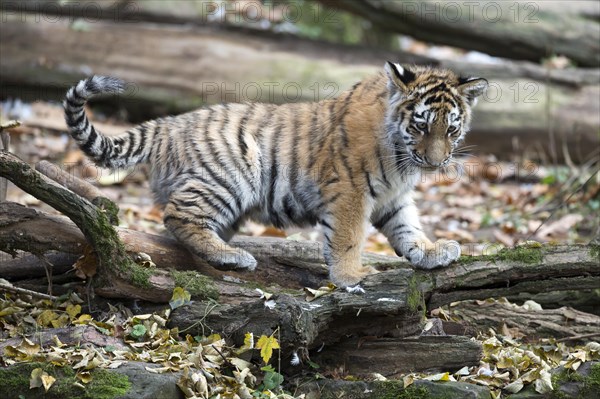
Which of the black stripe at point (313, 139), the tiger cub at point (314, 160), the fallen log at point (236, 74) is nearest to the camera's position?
the tiger cub at point (314, 160)

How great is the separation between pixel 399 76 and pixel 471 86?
0.48 m

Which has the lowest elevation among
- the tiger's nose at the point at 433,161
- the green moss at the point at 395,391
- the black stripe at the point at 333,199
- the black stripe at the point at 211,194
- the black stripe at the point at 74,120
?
the green moss at the point at 395,391

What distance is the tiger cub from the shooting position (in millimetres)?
5316

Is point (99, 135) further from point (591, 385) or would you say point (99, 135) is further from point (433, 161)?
point (591, 385)

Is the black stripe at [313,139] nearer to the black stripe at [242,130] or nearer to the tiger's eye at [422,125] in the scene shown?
the black stripe at [242,130]

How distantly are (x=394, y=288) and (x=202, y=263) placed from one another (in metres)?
1.42

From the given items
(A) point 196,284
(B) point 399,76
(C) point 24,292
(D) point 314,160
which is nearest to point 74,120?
(C) point 24,292

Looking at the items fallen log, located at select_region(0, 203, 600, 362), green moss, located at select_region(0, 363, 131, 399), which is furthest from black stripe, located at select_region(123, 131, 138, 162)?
green moss, located at select_region(0, 363, 131, 399)

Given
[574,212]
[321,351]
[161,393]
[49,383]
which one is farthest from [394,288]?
[574,212]

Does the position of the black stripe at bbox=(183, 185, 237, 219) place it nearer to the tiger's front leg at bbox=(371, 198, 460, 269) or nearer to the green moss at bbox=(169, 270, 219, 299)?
the green moss at bbox=(169, 270, 219, 299)

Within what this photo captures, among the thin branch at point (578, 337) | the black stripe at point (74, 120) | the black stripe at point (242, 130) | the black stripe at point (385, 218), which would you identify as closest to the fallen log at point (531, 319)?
the thin branch at point (578, 337)

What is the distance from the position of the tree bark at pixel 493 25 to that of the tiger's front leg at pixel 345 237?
15.3 ft

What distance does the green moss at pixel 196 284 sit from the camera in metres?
4.86

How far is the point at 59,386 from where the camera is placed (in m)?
3.94
